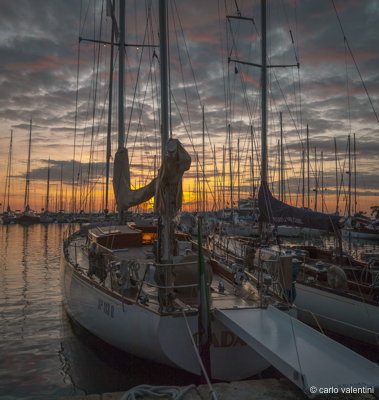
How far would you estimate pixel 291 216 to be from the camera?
13875mm

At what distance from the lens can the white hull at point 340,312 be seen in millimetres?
9703

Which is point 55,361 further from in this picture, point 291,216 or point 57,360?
point 291,216

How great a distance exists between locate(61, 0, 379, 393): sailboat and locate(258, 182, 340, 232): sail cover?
488cm

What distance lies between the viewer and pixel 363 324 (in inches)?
390

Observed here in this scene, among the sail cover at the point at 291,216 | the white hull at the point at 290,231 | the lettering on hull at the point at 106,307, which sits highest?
Answer: the sail cover at the point at 291,216

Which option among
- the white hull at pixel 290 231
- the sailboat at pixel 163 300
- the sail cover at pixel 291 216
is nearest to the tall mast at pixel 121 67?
the sailboat at pixel 163 300

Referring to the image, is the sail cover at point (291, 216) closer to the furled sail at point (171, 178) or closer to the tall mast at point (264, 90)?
the tall mast at point (264, 90)

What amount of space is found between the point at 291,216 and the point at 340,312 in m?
4.23

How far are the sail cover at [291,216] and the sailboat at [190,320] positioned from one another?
192 inches

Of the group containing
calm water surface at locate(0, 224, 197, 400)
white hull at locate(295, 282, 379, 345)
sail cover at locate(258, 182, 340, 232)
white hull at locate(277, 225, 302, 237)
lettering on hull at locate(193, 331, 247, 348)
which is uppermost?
sail cover at locate(258, 182, 340, 232)

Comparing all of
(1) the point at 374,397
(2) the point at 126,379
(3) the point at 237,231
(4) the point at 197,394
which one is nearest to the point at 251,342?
(4) the point at 197,394

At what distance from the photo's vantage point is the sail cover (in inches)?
503

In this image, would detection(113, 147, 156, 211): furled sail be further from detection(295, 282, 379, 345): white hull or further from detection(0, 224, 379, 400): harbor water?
detection(295, 282, 379, 345): white hull

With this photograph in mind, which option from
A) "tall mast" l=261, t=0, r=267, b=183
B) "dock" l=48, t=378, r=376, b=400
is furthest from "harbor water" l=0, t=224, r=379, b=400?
"tall mast" l=261, t=0, r=267, b=183
